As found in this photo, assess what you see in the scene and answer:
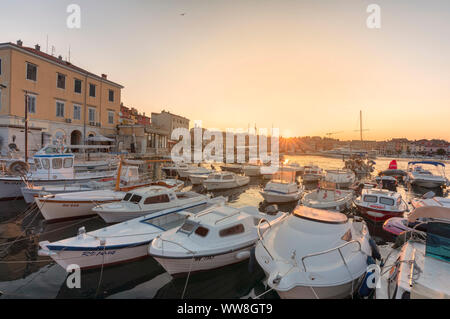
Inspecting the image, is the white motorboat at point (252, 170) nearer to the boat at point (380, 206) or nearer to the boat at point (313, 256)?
the boat at point (380, 206)

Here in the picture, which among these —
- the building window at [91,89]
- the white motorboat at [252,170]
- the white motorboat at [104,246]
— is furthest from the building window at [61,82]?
the white motorboat at [104,246]

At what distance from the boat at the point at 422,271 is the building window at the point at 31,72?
37.1 meters

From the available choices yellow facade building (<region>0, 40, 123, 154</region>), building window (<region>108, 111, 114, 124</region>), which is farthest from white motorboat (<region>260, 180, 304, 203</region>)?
building window (<region>108, 111, 114, 124</region>)

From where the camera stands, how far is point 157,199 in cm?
1245

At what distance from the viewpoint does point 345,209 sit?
1644 cm

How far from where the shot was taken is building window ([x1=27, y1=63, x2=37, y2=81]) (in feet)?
89.1

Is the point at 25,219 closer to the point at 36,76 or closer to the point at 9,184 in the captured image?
the point at 9,184

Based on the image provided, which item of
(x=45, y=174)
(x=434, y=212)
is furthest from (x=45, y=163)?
(x=434, y=212)

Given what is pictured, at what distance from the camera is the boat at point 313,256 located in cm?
557

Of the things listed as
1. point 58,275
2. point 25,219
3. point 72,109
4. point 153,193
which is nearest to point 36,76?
point 72,109

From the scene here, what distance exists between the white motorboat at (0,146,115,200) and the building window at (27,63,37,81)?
51.8 feet

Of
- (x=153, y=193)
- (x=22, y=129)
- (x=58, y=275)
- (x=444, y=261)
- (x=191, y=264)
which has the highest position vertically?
(x=22, y=129)

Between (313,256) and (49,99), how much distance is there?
35637 mm
